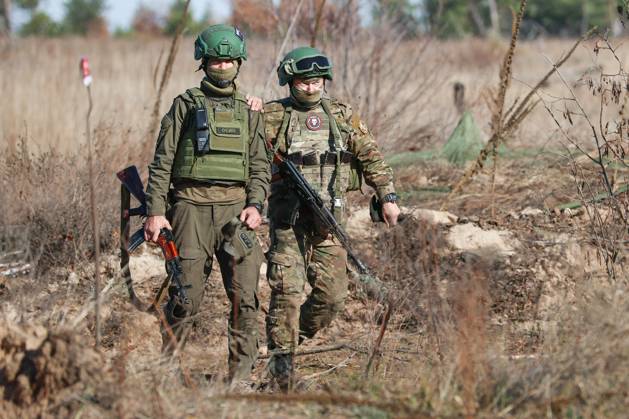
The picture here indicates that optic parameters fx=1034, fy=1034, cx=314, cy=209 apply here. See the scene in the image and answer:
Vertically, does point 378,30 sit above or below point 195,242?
above

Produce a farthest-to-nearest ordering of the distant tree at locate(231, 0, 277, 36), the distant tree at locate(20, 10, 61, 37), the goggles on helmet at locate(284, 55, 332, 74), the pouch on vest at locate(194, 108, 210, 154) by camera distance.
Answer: the distant tree at locate(20, 10, 61, 37) < the distant tree at locate(231, 0, 277, 36) < the goggles on helmet at locate(284, 55, 332, 74) < the pouch on vest at locate(194, 108, 210, 154)

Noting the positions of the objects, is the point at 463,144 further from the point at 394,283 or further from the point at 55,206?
the point at 55,206

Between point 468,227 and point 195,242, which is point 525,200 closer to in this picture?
point 468,227

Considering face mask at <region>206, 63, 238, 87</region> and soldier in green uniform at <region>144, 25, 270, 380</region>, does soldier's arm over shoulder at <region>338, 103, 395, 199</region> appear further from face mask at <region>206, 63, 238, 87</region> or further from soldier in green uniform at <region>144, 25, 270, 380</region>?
face mask at <region>206, 63, 238, 87</region>

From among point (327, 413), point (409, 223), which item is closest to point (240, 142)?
point (327, 413)

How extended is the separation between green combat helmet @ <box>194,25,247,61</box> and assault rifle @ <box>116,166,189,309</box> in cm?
67

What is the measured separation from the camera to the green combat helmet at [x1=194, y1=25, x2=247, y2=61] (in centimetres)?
478

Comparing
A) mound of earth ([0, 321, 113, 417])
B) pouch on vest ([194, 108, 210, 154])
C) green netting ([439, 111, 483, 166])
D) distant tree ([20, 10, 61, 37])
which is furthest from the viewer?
distant tree ([20, 10, 61, 37])

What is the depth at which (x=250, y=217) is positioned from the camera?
4.85 m

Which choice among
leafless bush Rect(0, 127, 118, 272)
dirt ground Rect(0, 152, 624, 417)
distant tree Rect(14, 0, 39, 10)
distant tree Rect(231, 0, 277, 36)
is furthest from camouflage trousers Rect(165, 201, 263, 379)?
distant tree Rect(14, 0, 39, 10)

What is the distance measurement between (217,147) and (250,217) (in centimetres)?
36

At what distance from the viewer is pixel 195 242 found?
4.86 metres

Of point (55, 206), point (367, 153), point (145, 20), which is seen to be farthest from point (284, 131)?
point (145, 20)

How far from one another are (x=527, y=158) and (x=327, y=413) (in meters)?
5.41
